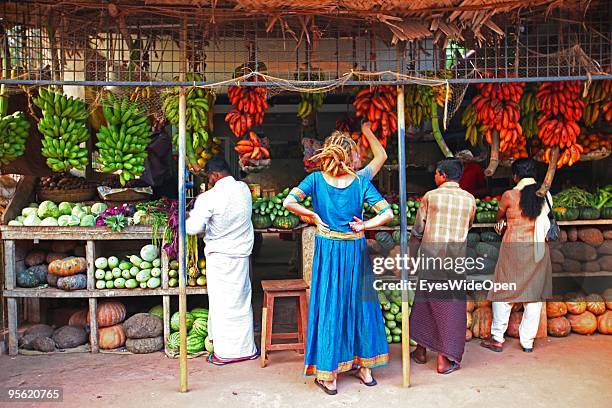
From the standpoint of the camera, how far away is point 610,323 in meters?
5.64

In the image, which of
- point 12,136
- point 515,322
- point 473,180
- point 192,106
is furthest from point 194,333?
point 473,180

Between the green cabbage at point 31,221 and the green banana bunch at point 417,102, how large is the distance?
12.0 feet

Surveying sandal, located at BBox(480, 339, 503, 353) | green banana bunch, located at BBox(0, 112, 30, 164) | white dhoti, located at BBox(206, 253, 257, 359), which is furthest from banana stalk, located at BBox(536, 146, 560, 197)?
green banana bunch, located at BBox(0, 112, 30, 164)

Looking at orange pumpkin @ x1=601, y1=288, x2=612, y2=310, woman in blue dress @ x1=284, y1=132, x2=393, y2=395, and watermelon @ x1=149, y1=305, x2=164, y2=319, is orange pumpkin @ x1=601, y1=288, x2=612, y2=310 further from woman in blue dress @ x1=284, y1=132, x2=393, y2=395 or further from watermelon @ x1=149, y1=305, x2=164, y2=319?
watermelon @ x1=149, y1=305, x2=164, y2=319

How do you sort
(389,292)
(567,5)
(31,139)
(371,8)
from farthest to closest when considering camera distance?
(31,139), (389,292), (567,5), (371,8)

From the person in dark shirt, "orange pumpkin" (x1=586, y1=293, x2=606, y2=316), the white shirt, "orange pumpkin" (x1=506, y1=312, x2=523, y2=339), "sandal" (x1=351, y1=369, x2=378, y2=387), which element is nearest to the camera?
"sandal" (x1=351, y1=369, x2=378, y2=387)

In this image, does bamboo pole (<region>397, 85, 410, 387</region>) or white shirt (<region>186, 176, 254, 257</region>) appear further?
white shirt (<region>186, 176, 254, 257</region>)

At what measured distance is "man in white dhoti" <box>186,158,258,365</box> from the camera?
16.2 feet

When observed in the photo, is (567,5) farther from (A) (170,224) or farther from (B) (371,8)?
(A) (170,224)

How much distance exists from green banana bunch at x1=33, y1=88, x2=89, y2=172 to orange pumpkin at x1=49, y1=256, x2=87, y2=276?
0.90 metres

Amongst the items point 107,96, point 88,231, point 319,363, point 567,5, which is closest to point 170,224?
point 88,231

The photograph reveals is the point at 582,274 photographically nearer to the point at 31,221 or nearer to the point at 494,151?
the point at 494,151

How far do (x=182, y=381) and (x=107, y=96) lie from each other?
106 inches

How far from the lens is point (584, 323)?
5633 millimetres
